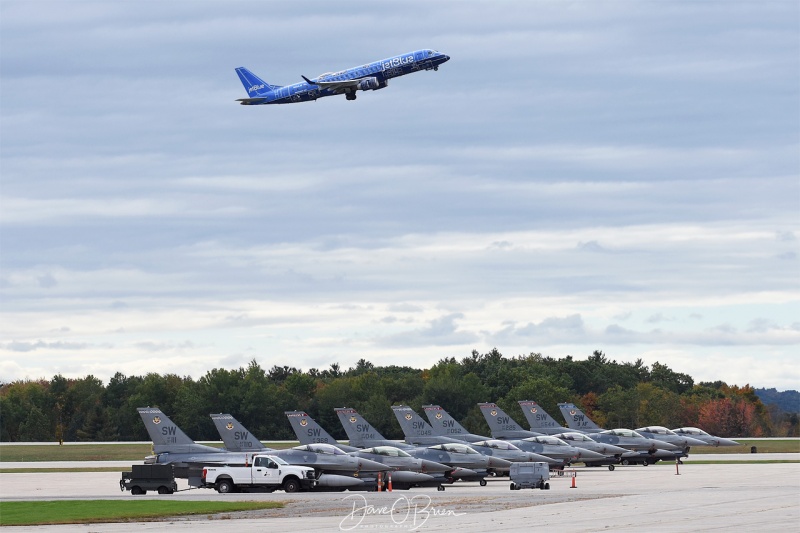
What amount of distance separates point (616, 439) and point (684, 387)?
87.5 meters

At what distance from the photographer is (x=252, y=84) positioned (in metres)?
81.9

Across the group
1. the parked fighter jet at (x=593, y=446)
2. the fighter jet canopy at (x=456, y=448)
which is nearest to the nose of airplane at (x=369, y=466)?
the fighter jet canopy at (x=456, y=448)

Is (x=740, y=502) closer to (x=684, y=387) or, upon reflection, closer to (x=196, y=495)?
(x=196, y=495)

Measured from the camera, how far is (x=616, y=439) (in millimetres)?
78188

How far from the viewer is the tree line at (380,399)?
128 meters

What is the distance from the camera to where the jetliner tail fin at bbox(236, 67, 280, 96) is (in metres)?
80.2

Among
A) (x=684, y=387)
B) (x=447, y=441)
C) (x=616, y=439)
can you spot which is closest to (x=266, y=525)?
(x=447, y=441)

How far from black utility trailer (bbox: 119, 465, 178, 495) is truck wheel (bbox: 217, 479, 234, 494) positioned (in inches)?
89.1

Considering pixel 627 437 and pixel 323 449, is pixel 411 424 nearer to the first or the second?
pixel 323 449

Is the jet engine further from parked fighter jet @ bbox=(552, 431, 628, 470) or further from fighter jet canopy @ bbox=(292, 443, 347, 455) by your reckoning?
fighter jet canopy @ bbox=(292, 443, 347, 455)

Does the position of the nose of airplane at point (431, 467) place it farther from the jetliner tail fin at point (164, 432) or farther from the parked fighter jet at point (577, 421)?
the parked fighter jet at point (577, 421)

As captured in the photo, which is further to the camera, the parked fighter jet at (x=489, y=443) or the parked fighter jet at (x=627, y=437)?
the parked fighter jet at (x=627, y=437)

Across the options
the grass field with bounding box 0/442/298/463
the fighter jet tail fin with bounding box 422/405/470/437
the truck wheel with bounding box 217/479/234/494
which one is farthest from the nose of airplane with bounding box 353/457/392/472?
the grass field with bounding box 0/442/298/463

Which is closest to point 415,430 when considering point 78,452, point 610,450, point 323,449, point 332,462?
point 610,450
